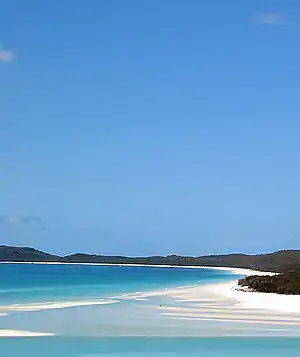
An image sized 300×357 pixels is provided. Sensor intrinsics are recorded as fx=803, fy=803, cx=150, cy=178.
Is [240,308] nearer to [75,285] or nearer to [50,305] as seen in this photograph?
[50,305]

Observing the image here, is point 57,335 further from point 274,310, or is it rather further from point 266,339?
point 274,310

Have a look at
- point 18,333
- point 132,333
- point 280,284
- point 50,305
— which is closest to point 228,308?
point 50,305

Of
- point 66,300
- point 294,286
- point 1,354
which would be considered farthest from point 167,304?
point 1,354

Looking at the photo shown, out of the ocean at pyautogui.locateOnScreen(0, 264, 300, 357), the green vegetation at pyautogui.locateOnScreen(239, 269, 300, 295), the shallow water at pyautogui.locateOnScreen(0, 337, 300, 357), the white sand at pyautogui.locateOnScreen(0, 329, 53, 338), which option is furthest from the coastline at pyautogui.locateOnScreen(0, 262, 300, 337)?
the shallow water at pyautogui.locateOnScreen(0, 337, 300, 357)

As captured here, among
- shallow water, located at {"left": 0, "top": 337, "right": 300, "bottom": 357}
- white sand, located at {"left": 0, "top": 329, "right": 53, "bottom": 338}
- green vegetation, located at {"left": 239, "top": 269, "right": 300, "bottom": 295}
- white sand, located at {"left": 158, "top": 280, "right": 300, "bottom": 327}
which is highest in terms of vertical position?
green vegetation, located at {"left": 239, "top": 269, "right": 300, "bottom": 295}

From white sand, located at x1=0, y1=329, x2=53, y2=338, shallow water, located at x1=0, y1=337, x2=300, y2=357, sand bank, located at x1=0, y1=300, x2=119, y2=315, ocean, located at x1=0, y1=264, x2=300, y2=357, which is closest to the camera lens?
shallow water, located at x1=0, y1=337, x2=300, y2=357

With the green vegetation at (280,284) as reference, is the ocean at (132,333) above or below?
below

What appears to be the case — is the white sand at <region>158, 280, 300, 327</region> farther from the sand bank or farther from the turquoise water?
the turquoise water

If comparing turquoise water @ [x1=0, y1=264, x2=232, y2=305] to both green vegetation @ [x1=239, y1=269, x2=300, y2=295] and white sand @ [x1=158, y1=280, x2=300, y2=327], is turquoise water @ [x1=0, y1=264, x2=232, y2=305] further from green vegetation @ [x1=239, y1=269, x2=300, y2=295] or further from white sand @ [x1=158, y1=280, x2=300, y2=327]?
green vegetation @ [x1=239, y1=269, x2=300, y2=295]

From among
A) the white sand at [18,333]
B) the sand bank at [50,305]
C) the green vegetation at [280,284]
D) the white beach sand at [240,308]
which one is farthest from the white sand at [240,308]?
the white sand at [18,333]

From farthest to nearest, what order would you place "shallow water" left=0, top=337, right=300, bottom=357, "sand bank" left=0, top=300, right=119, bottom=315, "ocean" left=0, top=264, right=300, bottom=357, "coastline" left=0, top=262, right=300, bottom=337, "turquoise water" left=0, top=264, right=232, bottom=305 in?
"turquoise water" left=0, top=264, right=232, bottom=305
"sand bank" left=0, top=300, right=119, bottom=315
"coastline" left=0, top=262, right=300, bottom=337
"ocean" left=0, top=264, right=300, bottom=357
"shallow water" left=0, top=337, right=300, bottom=357

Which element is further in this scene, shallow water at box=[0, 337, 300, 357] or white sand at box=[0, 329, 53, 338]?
white sand at box=[0, 329, 53, 338]

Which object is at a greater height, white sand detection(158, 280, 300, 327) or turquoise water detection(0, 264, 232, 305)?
turquoise water detection(0, 264, 232, 305)

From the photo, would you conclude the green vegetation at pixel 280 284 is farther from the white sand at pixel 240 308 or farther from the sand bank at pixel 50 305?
the sand bank at pixel 50 305
